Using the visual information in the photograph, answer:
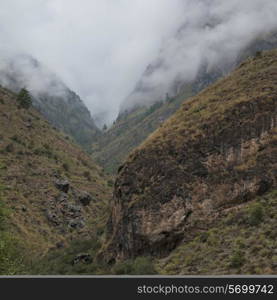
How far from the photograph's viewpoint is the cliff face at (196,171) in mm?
30969

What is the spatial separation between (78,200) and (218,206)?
159 ft

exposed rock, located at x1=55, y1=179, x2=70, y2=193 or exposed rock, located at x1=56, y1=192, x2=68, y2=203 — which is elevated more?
exposed rock, located at x1=55, y1=179, x2=70, y2=193

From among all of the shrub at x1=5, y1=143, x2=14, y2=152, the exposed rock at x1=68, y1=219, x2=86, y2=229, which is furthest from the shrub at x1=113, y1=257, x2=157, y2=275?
the shrub at x1=5, y1=143, x2=14, y2=152

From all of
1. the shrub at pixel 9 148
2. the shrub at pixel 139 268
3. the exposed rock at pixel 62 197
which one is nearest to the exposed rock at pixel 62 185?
the exposed rock at pixel 62 197

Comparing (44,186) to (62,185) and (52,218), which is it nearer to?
(62,185)

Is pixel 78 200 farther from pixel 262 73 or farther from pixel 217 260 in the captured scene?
pixel 217 260

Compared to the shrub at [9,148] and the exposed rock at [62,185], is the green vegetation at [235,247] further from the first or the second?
the shrub at [9,148]

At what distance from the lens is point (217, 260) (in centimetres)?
2367

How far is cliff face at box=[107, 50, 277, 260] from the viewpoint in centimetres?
3097

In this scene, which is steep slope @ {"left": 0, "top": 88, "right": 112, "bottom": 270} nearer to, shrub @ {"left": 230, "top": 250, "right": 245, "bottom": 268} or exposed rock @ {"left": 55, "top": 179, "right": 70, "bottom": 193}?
exposed rock @ {"left": 55, "top": 179, "right": 70, "bottom": 193}

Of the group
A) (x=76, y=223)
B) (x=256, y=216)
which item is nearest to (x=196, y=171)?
(x=256, y=216)

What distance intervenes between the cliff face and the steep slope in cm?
1751

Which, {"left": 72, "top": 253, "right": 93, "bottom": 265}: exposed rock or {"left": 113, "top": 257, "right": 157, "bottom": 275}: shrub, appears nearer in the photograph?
{"left": 113, "top": 257, "right": 157, "bottom": 275}: shrub

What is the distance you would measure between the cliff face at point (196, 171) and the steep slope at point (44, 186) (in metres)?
17.5
